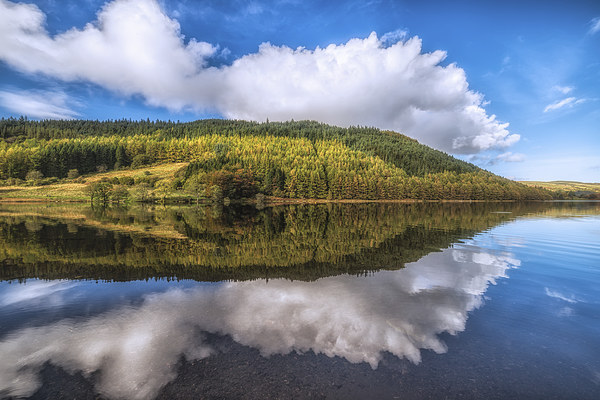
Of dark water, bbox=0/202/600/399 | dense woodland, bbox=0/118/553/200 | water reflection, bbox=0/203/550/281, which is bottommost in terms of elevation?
dark water, bbox=0/202/600/399

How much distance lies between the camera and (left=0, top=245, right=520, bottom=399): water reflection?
6000mm

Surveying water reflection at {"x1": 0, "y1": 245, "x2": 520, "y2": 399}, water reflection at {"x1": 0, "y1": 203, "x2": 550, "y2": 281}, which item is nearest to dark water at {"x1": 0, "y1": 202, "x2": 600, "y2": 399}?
water reflection at {"x1": 0, "y1": 245, "x2": 520, "y2": 399}

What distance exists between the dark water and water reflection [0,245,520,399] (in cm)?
4

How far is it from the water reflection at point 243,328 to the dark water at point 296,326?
0.13 ft

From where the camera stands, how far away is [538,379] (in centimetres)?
571

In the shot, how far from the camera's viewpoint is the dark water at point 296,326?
5.53 metres

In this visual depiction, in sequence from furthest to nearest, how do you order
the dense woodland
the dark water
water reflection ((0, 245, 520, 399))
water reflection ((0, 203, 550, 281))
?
the dense woodland, water reflection ((0, 203, 550, 281)), water reflection ((0, 245, 520, 399)), the dark water

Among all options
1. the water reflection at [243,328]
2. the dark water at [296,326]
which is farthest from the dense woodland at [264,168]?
the water reflection at [243,328]

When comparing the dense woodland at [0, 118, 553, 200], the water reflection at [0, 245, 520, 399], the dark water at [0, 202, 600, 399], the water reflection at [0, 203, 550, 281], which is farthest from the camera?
the dense woodland at [0, 118, 553, 200]

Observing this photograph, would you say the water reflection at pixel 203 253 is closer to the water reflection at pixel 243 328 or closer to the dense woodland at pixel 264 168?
the water reflection at pixel 243 328

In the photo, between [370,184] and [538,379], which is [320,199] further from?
[538,379]

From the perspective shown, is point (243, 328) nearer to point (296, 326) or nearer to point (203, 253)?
point (296, 326)

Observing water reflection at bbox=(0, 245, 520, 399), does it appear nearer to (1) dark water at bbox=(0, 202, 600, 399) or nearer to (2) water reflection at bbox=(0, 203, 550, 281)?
(1) dark water at bbox=(0, 202, 600, 399)

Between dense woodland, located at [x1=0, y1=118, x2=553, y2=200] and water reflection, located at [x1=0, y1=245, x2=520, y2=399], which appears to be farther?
dense woodland, located at [x1=0, y1=118, x2=553, y2=200]
